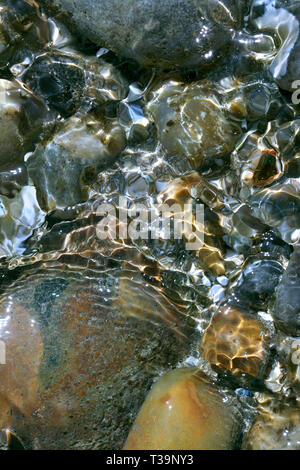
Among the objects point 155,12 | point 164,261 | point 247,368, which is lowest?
point 247,368

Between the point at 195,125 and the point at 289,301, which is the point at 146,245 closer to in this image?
the point at 195,125

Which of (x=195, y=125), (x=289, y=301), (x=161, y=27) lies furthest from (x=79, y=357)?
(x=161, y=27)

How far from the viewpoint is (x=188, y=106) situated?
313cm

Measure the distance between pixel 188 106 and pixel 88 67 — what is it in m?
0.71

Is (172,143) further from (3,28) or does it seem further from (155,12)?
(3,28)

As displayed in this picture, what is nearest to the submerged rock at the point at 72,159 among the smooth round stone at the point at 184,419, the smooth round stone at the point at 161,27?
the smooth round stone at the point at 161,27

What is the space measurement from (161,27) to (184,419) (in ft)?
7.10

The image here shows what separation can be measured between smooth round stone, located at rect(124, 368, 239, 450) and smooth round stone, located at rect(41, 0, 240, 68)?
1.88 meters

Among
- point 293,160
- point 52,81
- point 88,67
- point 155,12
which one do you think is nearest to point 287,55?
point 293,160

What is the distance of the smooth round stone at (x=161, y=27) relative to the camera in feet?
9.90

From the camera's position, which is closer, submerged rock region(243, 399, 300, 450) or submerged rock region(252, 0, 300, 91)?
submerged rock region(243, 399, 300, 450)

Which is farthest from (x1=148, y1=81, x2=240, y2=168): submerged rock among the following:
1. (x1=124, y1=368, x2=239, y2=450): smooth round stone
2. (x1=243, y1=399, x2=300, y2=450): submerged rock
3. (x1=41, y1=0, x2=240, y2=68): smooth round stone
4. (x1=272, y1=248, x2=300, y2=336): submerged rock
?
(x1=243, y1=399, x2=300, y2=450): submerged rock

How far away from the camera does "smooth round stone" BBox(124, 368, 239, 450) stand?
2.56 m

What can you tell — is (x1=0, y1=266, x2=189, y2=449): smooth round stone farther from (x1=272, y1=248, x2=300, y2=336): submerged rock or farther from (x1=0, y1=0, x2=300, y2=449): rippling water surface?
(x1=272, y1=248, x2=300, y2=336): submerged rock
